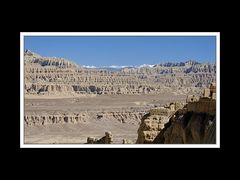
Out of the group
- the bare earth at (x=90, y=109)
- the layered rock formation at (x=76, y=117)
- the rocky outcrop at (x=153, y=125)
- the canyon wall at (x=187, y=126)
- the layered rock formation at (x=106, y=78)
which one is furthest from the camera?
the layered rock formation at (x=106, y=78)

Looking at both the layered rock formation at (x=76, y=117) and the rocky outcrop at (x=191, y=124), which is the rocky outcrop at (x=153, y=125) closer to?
the rocky outcrop at (x=191, y=124)

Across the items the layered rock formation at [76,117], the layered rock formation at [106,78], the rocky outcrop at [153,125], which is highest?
the layered rock formation at [106,78]

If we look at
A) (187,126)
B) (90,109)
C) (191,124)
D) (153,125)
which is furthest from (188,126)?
(90,109)

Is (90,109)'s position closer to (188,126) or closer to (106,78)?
(106,78)

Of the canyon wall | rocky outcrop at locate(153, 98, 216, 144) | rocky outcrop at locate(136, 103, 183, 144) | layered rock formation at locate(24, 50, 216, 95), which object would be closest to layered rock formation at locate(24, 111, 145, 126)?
layered rock formation at locate(24, 50, 216, 95)

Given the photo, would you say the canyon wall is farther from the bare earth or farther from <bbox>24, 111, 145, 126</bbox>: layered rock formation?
<bbox>24, 111, 145, 126</bbox>: layered rock formation

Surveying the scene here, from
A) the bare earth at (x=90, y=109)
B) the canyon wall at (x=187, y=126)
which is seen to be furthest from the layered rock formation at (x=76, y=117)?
the canyon wall at (x=187, y=126)

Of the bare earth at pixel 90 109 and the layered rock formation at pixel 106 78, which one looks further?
the layered rock formation at pixel 106 78
